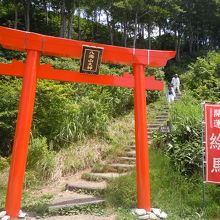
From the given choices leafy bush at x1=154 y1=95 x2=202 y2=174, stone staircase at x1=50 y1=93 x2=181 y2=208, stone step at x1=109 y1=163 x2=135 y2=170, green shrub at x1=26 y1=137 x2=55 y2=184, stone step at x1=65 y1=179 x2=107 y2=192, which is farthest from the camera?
stone step at x1=109 y1=163 x2=135 y2=170

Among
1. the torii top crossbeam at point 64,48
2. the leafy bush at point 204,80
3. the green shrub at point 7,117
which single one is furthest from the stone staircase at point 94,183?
the leafy bush at point 204,80

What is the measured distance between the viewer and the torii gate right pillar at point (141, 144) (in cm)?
476

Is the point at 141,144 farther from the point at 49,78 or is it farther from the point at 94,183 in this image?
the point at 49,78

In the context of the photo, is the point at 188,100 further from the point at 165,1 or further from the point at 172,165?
the point at 165,1

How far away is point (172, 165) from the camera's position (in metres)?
5.92

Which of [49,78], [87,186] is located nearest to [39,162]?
[87,186]

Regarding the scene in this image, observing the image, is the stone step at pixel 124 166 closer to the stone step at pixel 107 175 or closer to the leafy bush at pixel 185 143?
the stone step at pixel 107 175

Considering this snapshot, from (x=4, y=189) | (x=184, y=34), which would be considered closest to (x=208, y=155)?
(x=4, y=189)

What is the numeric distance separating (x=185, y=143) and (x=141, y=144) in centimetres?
162

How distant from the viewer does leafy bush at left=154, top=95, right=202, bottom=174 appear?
5703 mm

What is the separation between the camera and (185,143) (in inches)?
241

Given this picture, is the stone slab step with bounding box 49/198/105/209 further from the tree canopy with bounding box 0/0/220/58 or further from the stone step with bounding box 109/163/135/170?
the tree canopy with bounding box 0/0/220/58

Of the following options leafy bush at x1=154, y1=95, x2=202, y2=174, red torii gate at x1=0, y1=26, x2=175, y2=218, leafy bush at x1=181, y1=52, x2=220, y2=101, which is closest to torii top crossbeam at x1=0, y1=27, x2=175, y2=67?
red torii gate at x1=0, y1=26, x2=175, y2=218

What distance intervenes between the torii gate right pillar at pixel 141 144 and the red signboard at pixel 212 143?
1155mm
